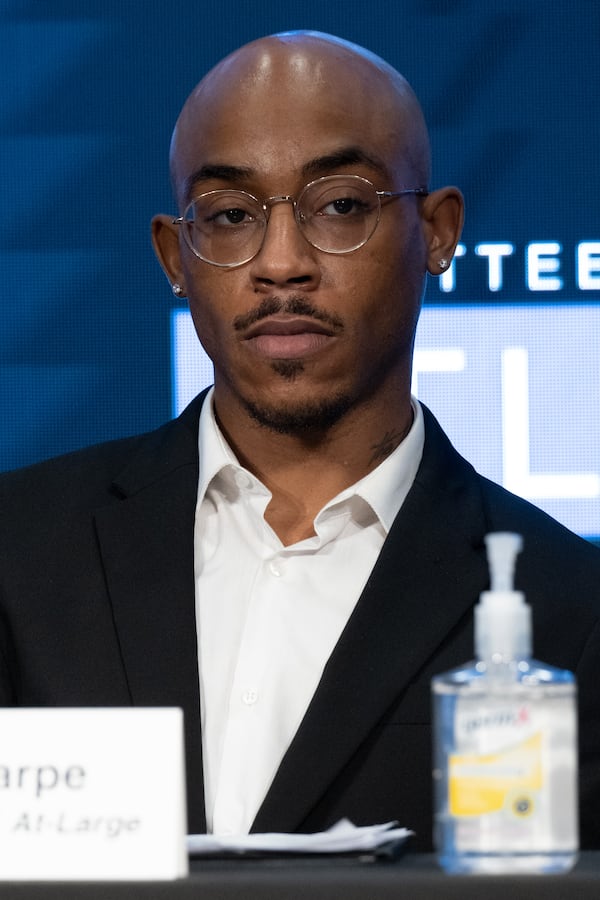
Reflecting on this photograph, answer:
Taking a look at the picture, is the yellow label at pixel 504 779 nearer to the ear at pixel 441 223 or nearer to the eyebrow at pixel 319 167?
the eyebrow at pixel 319 167

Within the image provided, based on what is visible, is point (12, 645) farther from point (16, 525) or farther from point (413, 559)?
point (413, 559)

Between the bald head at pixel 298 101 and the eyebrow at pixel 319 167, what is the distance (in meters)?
0.02

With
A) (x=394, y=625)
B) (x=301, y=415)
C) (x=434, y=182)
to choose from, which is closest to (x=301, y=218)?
(x=301, y=415)

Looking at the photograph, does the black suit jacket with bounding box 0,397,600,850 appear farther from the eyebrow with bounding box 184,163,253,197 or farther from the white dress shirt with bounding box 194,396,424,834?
the eyebrow with bounding box 184,163,253,197

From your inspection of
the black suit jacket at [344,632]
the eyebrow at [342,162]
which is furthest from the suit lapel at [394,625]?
the eyebrow at [342,162]

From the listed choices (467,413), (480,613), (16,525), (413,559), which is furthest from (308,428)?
(480,613)

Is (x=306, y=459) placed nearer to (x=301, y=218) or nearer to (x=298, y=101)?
(x=301, y=218)

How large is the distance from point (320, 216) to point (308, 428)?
0.24 metres

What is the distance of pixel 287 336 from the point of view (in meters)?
1.62

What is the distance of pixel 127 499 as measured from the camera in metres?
1.71

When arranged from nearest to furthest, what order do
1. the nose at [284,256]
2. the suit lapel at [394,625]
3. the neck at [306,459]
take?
1. the suit lapel at [394,625]
2. the nose at [284,256]
3. the neck at [306,459]

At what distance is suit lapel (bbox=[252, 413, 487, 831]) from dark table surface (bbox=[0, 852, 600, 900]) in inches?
22.5

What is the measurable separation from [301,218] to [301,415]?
0.22 meters

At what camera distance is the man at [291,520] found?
4.99ft
